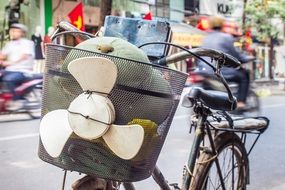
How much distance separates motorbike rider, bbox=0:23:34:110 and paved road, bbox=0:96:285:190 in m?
1.20

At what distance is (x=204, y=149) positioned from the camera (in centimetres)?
243

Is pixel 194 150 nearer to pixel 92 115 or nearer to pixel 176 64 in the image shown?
pixel 176 64

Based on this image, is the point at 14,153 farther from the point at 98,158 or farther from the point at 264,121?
the point at 98,158

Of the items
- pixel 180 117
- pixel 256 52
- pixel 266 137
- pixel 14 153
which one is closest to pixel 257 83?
pixel 256 52

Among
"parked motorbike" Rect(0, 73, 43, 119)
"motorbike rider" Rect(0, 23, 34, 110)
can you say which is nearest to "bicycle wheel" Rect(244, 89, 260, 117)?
"parked motorbike" Rect(0, 73, 43, 119)

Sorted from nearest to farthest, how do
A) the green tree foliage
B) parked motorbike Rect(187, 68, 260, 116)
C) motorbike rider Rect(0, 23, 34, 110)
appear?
parked motorbike Rect(187, 68, 260, 116) < motorbike rider Rect(0, 23, 34, 110) < the green tree foliage

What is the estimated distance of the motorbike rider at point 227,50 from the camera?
841 centimetres

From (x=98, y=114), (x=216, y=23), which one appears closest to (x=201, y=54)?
(x=98, y=114)

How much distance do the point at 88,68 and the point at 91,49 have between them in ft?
0.33

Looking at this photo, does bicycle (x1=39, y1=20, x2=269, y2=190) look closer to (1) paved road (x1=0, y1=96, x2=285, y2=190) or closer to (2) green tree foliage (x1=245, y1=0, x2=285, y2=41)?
(1) paved road (x1=0, y1=96, x2=285, y2=190)

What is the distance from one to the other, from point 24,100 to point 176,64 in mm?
7835

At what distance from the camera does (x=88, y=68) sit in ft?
5.44

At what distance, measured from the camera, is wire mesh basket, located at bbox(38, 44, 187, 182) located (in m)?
1.68

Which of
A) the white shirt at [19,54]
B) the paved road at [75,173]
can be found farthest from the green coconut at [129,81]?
the white shirt at [19,54]
